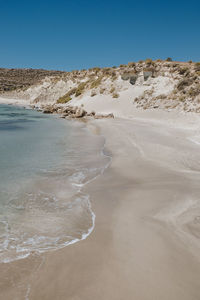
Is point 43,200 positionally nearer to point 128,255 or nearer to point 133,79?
point 128,255

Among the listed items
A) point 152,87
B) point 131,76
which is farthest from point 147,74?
point 152,87

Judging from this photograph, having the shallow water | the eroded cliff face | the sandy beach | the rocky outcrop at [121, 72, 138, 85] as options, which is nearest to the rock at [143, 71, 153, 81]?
the eroded cliff face

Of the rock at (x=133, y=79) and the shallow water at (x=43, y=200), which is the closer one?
the shallow water at (x=43, y=200)

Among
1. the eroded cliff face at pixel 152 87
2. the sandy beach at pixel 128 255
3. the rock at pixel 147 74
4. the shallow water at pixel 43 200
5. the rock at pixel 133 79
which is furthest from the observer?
the rock at pixel 133 79

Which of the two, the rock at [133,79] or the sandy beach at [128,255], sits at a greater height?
the rock at [133,79]

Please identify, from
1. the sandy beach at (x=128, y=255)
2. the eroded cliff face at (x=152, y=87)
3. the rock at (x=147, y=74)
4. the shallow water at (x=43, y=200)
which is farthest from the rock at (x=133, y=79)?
the sandy beach at (x=128, y=255)

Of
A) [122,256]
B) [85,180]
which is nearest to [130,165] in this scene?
[85,180]

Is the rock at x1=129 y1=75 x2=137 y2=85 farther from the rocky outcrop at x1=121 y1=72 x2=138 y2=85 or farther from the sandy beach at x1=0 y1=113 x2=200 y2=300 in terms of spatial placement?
the sandy beach at x1=0 y1=113 x2=200 y2=300

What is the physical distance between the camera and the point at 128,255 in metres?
2.91

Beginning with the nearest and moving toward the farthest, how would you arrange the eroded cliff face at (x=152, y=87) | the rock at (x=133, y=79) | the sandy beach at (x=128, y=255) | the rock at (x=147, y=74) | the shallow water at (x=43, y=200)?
the sandy beach at (x=128, y=255) → the shallow water at (x=43, y=200) → the eroded cliff face at (x=152, y=87) → the rock at (x=147, y=74) → the rock at (x=133, y=79)

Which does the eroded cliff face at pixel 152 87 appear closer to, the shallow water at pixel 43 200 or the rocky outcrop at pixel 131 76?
the rocky outcrop at pixel 131 76

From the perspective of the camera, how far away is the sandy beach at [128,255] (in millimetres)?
2355

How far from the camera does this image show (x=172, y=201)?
14.5 ft

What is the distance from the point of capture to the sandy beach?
2355 millimetres
